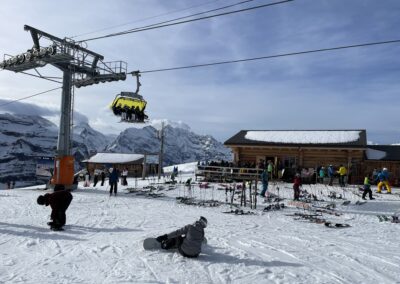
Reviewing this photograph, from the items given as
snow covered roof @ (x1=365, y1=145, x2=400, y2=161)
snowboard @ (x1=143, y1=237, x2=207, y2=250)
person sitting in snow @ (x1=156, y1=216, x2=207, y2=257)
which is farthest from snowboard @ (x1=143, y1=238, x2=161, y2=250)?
snow covered roof @ (x1=365, y1=145, x2=400, y2=161)

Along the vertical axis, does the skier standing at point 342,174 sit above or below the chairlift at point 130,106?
below

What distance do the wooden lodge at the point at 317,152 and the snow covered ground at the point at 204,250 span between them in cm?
1507

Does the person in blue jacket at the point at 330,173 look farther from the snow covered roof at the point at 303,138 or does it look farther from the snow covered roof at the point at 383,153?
the snow covered roof at the point at 383,153

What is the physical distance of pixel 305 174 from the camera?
92.5 ft

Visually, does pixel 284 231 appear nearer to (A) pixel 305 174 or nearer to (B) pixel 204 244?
(B) pixel 204 244

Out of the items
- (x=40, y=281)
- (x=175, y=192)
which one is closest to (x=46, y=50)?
(x=175, y=192)

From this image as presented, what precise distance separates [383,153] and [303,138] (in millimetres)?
A: 6514

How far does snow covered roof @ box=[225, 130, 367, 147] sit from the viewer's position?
2973 cm

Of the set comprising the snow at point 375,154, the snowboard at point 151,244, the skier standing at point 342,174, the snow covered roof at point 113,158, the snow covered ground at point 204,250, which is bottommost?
the snow covered ground at point 204,250

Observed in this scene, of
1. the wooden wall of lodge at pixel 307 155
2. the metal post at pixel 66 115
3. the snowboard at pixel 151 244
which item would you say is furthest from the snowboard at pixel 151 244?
the wooden wall of lodge at pixel 307 155

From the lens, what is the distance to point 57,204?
10.3 meters

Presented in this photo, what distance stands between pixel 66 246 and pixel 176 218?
5.39 metres

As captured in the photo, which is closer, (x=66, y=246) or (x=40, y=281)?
(x=40, y=281)

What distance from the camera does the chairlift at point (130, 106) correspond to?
18.5 m
